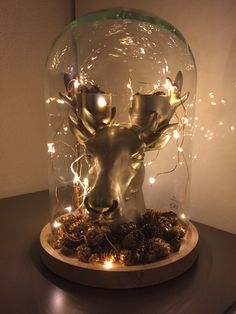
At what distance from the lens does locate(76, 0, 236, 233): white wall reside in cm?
73

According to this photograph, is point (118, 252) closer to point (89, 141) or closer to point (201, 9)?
point (89, 141)

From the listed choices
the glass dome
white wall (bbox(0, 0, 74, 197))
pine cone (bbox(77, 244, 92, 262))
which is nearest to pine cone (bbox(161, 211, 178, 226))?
the glass dome

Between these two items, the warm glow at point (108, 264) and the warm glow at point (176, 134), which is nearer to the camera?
the warm glow at point (108, 264)

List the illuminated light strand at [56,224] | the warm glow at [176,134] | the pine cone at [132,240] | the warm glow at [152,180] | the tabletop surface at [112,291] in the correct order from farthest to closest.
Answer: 1. the warm glow at [152,180]
2. the warm glow at [176,134]
3. the illuminated light strand at [56,224]
4. the pine cone at [132,240]
5. the tabletop surface at [112,291]

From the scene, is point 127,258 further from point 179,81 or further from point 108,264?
point 179,81

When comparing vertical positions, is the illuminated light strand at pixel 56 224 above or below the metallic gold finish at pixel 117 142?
below

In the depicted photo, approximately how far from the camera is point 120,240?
60 cm

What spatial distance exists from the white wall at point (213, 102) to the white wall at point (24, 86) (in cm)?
39

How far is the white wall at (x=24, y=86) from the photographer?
954 millimetres

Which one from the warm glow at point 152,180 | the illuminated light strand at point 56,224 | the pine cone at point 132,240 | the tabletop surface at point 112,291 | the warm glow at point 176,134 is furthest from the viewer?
the warm glow at point 152,180

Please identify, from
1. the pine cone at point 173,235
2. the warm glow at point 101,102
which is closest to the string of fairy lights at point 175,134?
the warm glow at point 101,102

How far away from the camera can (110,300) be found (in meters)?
0.48

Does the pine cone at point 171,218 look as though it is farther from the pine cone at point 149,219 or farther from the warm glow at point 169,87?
the warm glow at point 169,87

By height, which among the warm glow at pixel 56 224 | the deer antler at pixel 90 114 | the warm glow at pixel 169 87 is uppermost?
the warm glow at pixel 169 87
